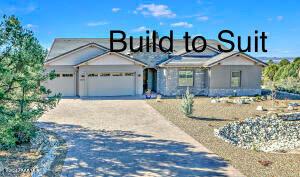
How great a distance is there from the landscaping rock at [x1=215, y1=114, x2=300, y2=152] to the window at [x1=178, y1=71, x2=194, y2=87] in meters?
12.3

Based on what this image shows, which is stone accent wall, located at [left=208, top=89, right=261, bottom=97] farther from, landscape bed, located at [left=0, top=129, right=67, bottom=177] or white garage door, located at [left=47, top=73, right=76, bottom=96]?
landscape bed, located at [left=0, top=129, right=67, bottom=177]

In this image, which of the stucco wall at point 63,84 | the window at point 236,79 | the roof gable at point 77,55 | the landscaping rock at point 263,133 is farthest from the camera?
the window at point 236,79

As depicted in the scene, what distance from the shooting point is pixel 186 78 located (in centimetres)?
3306

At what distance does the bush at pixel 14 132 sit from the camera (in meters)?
9.75

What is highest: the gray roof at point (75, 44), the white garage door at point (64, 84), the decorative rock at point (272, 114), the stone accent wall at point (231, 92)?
the gray roof at point (75, 44)

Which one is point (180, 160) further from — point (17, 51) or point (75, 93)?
point (75, 93)

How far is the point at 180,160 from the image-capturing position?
1213cm

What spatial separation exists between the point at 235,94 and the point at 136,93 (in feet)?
32.0

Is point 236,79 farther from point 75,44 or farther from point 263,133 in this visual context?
point 75,44

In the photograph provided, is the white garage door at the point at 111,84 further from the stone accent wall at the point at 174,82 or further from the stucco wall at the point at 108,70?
the stone accent wall at the point at 174,82

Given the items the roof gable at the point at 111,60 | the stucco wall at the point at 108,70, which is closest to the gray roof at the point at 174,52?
the roof gable at the point at 111,60

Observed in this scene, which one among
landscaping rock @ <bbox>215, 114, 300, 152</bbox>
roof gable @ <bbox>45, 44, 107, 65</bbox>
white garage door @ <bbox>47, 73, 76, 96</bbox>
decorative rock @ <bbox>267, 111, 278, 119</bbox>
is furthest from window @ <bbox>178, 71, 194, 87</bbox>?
landscaping rock @ <bbox>215, 114, 300, 152</bbox>

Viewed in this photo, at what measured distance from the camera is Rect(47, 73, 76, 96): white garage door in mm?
31188

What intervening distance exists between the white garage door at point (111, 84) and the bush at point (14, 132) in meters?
16.6
